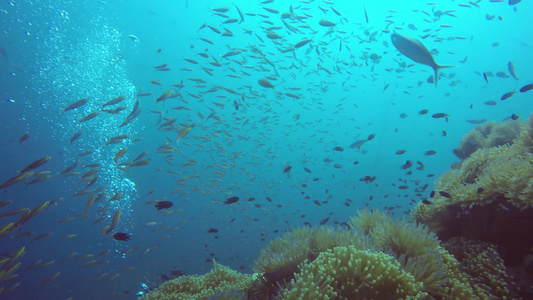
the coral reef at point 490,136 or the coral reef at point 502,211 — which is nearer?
the coral reef at point 502,211

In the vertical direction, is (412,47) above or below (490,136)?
above

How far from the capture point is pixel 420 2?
38.1 metres

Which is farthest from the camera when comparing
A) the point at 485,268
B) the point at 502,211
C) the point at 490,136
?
the point at 490,136

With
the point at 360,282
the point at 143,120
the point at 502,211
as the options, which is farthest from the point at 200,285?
the point at 143,120

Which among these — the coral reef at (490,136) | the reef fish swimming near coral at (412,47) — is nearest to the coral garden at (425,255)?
the reef fish swimming near coral at (412,47)

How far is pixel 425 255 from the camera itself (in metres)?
3.06

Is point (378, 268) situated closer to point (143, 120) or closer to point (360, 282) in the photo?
point (360, 282)

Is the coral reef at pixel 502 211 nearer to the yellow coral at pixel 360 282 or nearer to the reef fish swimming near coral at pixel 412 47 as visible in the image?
the yellow coral at pixel 360 282

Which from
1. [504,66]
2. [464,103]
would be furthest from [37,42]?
[464,103]

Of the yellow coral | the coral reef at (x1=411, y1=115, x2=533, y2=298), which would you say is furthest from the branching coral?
the coral reef at (x1=411, y1=115, x2=533, y2=298)

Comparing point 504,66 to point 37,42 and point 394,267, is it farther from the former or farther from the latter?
point 37,42

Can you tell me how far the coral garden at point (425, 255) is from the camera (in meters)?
2.70

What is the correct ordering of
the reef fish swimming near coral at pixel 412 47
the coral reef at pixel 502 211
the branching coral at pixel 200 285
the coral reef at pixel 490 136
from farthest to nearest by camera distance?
the coral reef at pixel 490 136, the reef fish swimming near coral at pixel 412 47, the branching coral at pixel 200 285, the coral reef at pixel 502 211

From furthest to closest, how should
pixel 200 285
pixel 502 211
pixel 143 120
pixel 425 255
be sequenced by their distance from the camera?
pixel 143 120 → pixel 200 285 → pixel 502 211 → pixel 425 255
